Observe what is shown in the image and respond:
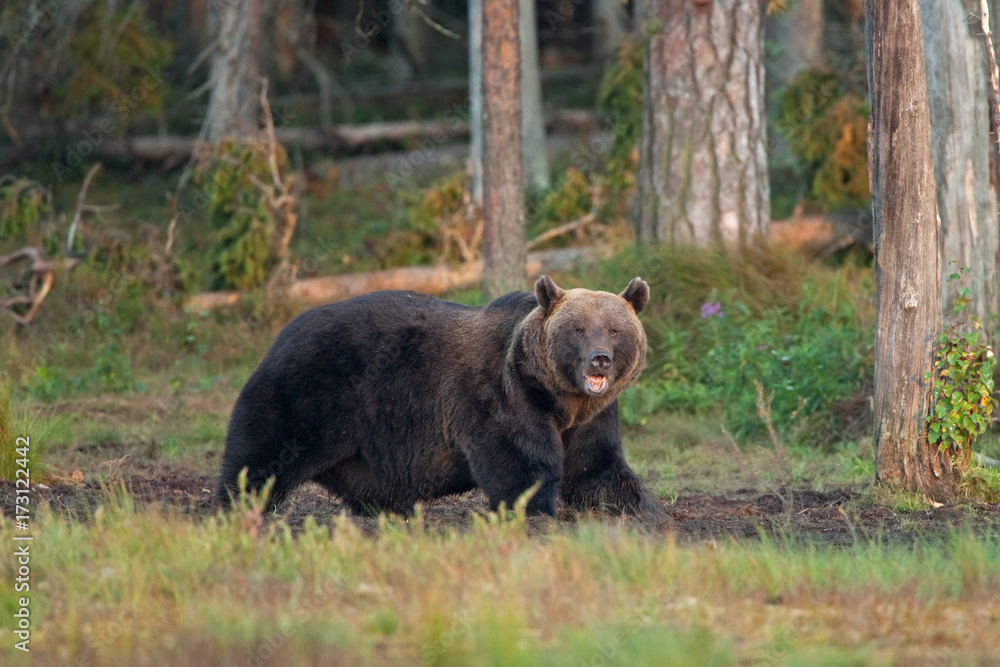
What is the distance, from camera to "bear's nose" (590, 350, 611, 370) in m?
6.15

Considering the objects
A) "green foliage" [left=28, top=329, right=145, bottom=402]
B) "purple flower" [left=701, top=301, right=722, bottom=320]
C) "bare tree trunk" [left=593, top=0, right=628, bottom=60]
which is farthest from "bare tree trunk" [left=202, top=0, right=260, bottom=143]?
"purple flower" [left=701, top=301, right=722, bottom=320]

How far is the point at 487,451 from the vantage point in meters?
6.30

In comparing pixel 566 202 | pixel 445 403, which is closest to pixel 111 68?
pixel 566 202

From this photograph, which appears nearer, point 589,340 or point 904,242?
point 589,340

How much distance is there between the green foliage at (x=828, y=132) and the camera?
13523 mm

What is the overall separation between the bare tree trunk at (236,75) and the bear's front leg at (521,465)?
33.5 feet

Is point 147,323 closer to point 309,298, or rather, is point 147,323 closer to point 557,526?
point 309,298

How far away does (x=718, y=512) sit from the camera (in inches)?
272

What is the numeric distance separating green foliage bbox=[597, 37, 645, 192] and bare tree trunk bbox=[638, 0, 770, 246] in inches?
32.7

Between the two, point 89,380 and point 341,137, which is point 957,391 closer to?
point 89,380

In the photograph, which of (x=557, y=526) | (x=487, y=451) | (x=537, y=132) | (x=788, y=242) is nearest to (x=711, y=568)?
(x=557, y=526)

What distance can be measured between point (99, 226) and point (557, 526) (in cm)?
887

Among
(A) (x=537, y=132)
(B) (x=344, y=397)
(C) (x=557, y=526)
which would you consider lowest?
(C) (x=557, y=526)

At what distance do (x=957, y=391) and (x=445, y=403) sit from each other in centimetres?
271
